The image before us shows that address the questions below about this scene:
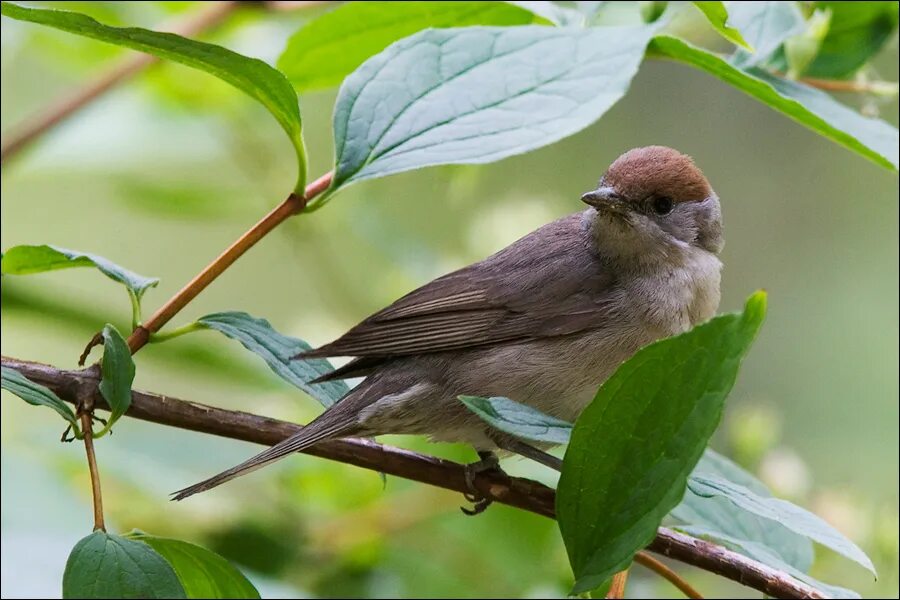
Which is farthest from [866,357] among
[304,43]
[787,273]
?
[304,43]

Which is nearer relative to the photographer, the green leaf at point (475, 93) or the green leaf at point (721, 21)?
the green leaf at point (475, 93)

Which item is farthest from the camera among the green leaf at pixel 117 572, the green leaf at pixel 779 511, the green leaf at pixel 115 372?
the green leaf at pixel 115 372

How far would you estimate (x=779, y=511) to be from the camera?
1725 millimetres

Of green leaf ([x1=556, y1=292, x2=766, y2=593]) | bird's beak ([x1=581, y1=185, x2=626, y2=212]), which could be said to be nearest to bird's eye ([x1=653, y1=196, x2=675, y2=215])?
bird's beak ([x1=581, y1=185, x2=626, y2=212])

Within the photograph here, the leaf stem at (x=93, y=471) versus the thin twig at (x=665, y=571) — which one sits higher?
the leaf stem at (x=93, y=471)

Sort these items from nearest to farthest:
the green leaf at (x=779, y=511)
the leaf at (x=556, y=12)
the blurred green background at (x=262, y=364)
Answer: the green leaf at (x=779, y=511) < the leaf at (x=556, y=12) < the blurred green background at (x=262, y=364)

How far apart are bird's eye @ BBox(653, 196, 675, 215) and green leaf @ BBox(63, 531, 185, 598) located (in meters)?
1.86

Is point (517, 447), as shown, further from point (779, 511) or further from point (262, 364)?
point (262, 364)

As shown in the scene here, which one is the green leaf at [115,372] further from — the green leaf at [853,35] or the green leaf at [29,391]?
the green leaf at [853,35]

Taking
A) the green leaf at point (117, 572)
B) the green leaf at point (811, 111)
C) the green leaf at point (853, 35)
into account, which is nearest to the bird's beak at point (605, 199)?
the green leaf at point (811, 111)

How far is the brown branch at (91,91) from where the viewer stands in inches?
123

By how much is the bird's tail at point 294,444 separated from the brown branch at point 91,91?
1349 millimetres

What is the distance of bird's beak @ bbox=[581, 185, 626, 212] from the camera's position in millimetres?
2828

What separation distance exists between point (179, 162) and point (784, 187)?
199 inches
